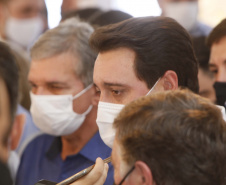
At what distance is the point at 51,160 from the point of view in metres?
2.92

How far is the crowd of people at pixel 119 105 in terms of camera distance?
1.42m

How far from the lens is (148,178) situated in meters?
1.42

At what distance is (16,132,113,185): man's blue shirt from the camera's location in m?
2.67

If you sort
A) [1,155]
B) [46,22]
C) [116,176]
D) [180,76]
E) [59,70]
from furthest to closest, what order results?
[46,22] < [1,155] < [59,70] < [180,76] < [116,176]

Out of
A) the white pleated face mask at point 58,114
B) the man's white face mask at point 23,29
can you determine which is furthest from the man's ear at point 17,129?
the man's white face mask at point 23,29

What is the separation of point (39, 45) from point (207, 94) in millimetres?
1275

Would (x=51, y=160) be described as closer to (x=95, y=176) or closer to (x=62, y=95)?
(x=62, y=95)

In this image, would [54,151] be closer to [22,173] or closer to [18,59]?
[22,173]

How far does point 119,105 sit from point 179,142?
0.80 meters

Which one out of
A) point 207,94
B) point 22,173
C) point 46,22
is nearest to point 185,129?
Answer: point 22,173

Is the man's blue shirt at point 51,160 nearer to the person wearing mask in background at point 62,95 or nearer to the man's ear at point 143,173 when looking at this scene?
the person wearing mask in background at point 62,95

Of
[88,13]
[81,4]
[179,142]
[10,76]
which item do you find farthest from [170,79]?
[81,4]

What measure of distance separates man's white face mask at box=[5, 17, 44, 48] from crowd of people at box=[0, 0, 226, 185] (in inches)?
57.8

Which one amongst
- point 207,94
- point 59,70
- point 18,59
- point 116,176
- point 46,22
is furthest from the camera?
point 46,22
